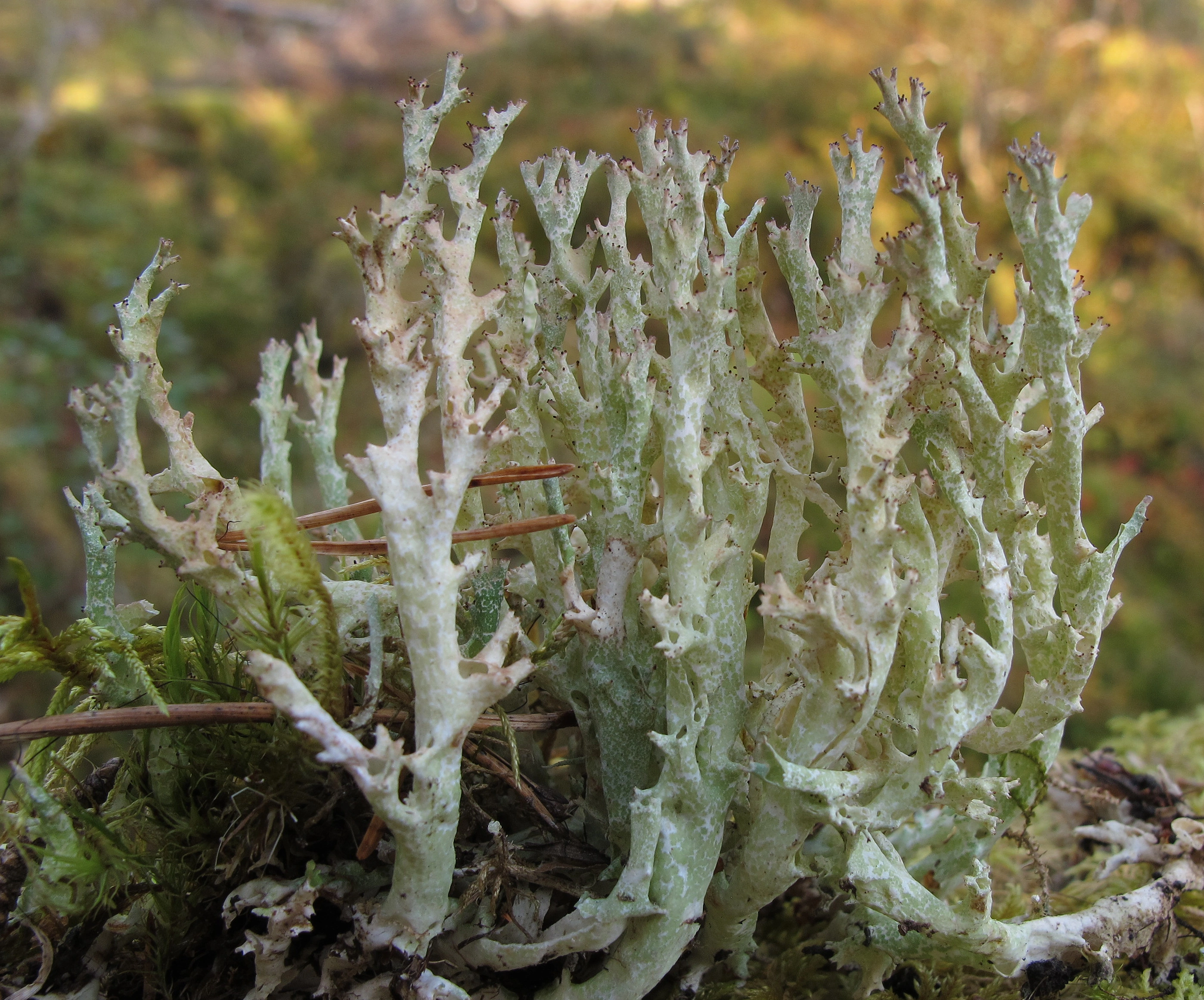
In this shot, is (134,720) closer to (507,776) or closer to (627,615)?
(507,776)

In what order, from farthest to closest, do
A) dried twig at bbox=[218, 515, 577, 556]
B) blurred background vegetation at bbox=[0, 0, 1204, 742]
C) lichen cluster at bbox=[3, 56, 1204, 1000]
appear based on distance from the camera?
blurred background vegetation at bbox=[0, 0, 1204, 742]
dried twig at bbox=[218, 515, 577, 556]
lichen cluster at bbox=[3, 56, 1204, 1000]

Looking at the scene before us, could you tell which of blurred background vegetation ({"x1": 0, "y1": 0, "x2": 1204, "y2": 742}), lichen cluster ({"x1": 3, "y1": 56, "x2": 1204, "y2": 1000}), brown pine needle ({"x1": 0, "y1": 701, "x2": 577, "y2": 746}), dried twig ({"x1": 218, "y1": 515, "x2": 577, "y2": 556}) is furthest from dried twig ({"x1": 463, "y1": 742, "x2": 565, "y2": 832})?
blurred background vegetation ({"x1": 0, "y1": 0, "x2": 1204, "y2": 742})

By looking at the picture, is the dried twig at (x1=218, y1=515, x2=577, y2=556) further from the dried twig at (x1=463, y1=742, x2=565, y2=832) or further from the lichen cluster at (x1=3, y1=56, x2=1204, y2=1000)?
the dried twig at (x1=463, y1=742, x2=565, y2=832)

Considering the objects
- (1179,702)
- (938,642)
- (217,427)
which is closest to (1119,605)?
(938,642)

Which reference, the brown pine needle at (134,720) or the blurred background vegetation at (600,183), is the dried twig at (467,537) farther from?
the blurred background vegetation at (600,183)

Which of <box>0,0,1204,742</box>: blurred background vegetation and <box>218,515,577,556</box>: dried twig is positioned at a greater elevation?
<box>0,0,1204,742</box>: blurred background vegetation

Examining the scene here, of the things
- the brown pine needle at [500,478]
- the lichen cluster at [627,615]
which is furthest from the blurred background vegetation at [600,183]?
the lichen cluster at [627,615]
